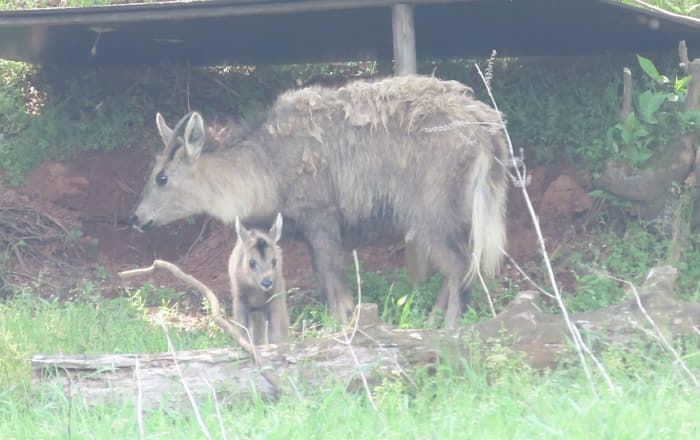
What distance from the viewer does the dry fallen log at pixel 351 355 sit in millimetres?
5613

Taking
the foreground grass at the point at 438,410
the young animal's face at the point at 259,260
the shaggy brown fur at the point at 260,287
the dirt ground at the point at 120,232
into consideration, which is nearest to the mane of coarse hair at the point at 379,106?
the shaggy brown fur at the point at 260,287

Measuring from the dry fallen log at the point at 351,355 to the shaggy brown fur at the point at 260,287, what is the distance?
152 cm

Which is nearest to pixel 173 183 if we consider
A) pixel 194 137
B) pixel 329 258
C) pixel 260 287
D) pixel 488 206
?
pixel 194 137

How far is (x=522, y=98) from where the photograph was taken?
10.6 m

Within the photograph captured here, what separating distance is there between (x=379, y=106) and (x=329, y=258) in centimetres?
119

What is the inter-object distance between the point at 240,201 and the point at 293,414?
368 centimetres

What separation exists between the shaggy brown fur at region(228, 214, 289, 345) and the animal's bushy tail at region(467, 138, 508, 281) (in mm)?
1365

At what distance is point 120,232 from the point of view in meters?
10.6

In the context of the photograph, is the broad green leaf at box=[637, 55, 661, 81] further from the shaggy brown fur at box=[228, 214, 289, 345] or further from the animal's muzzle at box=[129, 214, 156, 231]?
the animal's muzzle at box=[129, 214, 156, 231]

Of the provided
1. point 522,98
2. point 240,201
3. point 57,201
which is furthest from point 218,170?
point 522,98

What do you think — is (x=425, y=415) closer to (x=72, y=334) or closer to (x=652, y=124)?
(x=72, y=334)

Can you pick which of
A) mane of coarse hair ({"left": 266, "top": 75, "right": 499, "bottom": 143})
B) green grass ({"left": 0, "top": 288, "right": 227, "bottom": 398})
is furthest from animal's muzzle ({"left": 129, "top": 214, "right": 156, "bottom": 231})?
mane of coarse hair ({"left": 266, "top": 75, "right": 499, "bottom": 143})

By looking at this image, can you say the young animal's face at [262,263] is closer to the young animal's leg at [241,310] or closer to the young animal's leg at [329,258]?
the young animal's leg at [241,310]

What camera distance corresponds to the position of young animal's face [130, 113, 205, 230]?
8461 mm
